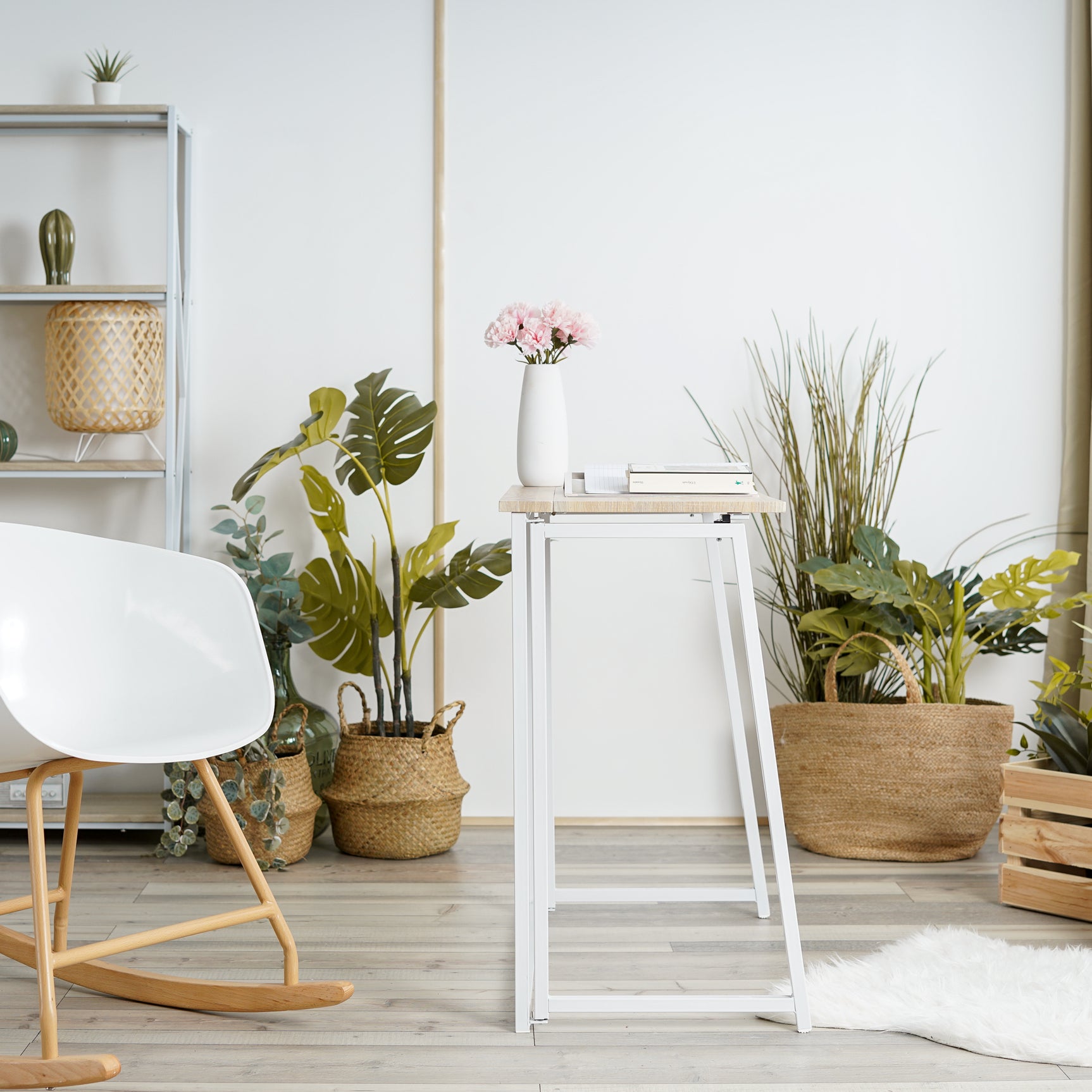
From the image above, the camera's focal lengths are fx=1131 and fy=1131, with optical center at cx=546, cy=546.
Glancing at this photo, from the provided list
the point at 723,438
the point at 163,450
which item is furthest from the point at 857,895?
the point at 163,450

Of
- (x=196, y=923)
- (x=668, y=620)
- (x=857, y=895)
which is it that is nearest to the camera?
(x=196, y=923)

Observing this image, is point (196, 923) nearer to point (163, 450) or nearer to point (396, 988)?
point (396, 988)

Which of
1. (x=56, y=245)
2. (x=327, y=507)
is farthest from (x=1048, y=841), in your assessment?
(x=56, y=245)

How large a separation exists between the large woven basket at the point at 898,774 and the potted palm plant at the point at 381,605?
0.83 meters

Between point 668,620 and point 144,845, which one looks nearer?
point 144,845

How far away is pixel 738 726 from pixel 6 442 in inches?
73.6

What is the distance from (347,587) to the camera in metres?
2.75

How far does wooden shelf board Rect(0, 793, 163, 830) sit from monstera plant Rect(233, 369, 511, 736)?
56cm

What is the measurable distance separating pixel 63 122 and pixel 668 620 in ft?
6.37

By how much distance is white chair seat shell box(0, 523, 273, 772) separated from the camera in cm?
188

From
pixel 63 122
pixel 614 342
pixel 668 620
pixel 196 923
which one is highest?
pixel 63 122

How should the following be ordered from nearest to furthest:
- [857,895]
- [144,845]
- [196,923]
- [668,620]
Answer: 1. [196,923]
2. [857,895]
3. [144,845]
4. [668,620]

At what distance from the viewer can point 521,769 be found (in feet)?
5.61

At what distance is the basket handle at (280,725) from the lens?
2.59 meters
